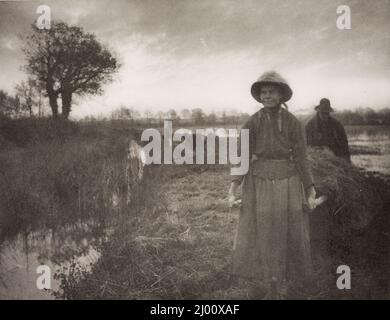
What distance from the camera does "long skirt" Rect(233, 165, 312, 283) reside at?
3045mm

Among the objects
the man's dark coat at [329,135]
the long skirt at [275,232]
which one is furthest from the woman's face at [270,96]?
the man's dark coat at [329,135]

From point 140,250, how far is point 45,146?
114 inches

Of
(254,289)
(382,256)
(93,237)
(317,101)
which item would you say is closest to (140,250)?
(93,237)

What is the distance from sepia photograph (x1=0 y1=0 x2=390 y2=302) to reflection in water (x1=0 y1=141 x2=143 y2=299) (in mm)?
23

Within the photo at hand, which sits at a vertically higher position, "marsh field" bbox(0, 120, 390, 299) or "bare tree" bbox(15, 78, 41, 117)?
"bare tree" bbox(15, 78, 41, 117)

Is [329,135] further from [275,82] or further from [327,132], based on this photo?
[275,82]

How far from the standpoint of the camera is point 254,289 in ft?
11.2

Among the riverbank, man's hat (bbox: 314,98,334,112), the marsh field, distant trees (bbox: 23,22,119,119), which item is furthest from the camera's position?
man's hat (bbox: 314,98,334,112)

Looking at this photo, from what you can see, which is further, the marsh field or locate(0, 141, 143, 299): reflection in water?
locate(0, 141, 143, 299): reflection in water

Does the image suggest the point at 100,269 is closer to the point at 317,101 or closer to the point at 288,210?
the point at 288,210

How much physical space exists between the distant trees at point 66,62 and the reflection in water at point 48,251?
6.15 feet

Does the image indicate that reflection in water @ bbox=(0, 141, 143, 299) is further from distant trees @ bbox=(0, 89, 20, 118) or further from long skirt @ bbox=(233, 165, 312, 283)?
long skirt @ bbox=(233, 165, 312, 283)

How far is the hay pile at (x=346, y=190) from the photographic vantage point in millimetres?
4094

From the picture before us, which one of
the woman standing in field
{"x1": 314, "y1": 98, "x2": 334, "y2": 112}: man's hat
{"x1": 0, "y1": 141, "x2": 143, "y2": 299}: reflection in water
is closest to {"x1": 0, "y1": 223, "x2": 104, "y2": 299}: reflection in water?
{"x1": 0, "y1": 141, "x2": 143, "y2": 299}: reflection in water
